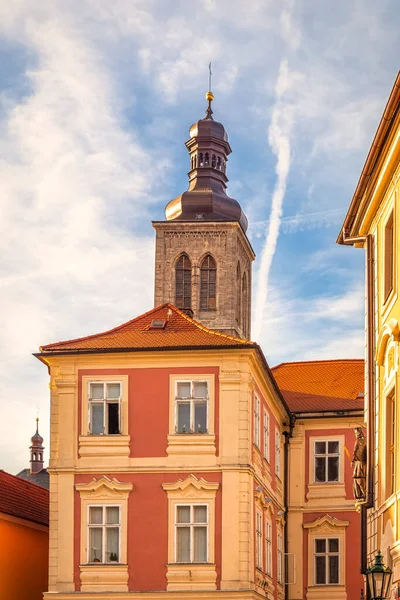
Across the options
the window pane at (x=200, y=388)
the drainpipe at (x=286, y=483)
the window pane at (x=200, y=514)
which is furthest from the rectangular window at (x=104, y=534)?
the drainpipe at (x=286, y=483)

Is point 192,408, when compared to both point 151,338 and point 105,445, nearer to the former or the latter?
point 151,338

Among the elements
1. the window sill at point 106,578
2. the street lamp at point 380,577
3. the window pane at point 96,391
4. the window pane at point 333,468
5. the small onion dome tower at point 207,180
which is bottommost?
the window sill at point 106,578

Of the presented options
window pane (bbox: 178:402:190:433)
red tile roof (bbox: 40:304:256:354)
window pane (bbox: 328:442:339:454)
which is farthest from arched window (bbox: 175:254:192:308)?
window pane (bbox: 178:402:190:433)

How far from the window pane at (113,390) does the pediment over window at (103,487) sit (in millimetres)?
2156

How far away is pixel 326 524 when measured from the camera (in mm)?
40250

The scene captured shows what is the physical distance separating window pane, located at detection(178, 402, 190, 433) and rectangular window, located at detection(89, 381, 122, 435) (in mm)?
1539

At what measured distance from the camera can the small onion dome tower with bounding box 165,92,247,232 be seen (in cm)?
8044

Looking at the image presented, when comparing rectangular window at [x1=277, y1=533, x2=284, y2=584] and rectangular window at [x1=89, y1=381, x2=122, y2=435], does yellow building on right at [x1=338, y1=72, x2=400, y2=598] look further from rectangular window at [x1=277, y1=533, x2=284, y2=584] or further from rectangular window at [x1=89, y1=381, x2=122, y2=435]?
rectangular window at [x1=277, y1=533, x2=284, y2=584]

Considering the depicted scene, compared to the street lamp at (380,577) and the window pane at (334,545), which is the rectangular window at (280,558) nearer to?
the window pane at (334,545)

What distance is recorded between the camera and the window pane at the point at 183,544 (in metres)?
30.6

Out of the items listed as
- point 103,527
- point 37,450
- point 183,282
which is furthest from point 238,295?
point 103,527

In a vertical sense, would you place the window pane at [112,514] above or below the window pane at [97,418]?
below

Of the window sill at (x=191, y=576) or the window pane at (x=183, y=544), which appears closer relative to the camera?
the window sill at (x=191, y=576)

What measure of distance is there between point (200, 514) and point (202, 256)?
51563 millimetres
